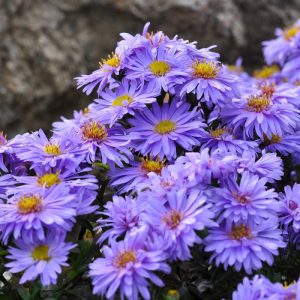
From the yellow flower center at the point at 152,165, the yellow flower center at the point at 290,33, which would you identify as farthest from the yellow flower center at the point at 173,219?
the yellow flower center at the point at 290,33

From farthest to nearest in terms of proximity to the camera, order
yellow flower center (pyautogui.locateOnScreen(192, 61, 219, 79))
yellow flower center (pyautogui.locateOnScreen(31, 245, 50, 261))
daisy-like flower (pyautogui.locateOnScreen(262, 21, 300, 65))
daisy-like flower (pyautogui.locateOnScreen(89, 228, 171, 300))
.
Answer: daisy-like flower (pyautogui.locateOnScreen(262, 21, 300, 65)), yellow flower center (pyautogui.locateOnScreen(192, 61, 219, 79)), yellow flower center (pyautogui.locateOnScreen(31, 245, 50, 261)), daisy-like flower (pyautogui.locateOnScreen(89, 228, 171, 300))

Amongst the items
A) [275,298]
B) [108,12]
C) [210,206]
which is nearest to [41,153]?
[210,206]

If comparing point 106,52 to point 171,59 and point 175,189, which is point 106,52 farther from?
point 175,189

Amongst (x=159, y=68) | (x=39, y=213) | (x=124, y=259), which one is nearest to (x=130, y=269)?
(x=124, y=259)

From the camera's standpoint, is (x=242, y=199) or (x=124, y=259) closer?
(x=124, y=259)

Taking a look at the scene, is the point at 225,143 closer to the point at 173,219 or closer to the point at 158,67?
the point at 158,67

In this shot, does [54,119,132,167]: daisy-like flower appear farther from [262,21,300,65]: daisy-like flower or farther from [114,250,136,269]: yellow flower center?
[262,21,300,65]: daisy-like flower

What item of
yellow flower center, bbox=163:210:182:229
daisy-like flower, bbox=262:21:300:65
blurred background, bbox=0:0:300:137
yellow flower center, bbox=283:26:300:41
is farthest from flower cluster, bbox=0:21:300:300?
blurred background, bbox=0:0:300:137
